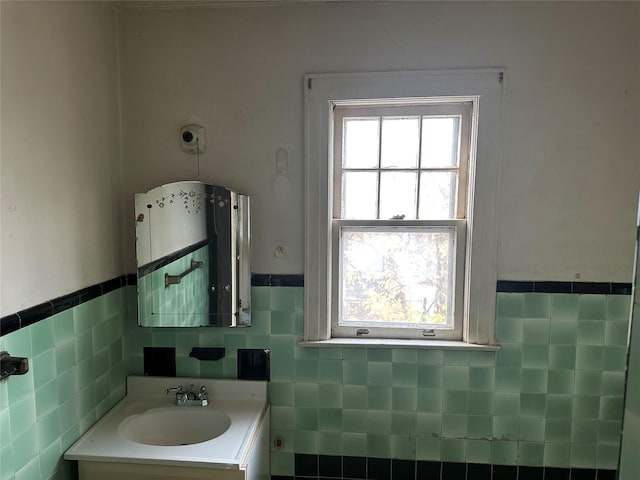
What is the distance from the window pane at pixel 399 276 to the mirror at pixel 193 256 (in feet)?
1.54

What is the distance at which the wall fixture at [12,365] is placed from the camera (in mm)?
1121

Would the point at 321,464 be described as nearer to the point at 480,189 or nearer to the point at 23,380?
the point at 23,380

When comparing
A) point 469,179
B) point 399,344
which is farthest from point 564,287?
point 399,344

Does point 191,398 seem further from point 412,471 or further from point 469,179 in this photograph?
point 469,179

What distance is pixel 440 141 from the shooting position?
5.70 feet

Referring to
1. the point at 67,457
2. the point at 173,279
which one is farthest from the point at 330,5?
the point at 67,457

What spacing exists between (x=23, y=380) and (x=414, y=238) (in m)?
1.49

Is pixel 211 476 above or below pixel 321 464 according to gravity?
above

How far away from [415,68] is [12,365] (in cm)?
171

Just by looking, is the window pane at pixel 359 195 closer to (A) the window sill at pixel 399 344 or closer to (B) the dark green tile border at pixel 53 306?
(A) the window sill at pixel 399 344

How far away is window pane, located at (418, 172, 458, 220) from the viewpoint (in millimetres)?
1750

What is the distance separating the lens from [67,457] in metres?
1.38

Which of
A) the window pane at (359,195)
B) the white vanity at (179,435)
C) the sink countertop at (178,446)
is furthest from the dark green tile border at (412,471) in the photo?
the window pane at (359,195)

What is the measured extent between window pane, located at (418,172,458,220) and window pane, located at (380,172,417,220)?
0.04m
